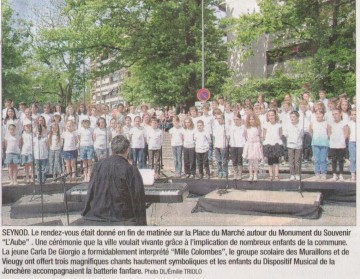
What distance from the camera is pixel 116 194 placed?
266cm

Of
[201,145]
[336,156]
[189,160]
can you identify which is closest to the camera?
[336,156]

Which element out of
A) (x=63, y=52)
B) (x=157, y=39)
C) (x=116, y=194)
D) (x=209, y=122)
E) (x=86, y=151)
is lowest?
(x=116, y=194)

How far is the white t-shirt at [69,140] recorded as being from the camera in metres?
6.02

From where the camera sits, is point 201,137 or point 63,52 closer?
point 201,137

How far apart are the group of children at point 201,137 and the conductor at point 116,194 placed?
264cm

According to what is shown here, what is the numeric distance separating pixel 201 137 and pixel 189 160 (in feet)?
1.17

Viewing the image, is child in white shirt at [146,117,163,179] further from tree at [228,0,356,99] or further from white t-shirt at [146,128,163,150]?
tree at [228,0,356,99]

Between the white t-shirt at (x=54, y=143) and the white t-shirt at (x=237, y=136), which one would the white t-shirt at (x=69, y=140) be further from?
the white t-shirt at (x=237, y=136)

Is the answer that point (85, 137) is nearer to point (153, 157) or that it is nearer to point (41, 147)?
point (41, 147)

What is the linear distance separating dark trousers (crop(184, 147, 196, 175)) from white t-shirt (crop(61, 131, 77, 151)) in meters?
1.46

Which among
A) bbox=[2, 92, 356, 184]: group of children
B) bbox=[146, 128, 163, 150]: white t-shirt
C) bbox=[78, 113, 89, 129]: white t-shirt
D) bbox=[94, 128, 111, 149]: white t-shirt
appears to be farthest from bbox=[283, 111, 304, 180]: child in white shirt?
bbox=[78, 113, 89, 129]: white t-shirt

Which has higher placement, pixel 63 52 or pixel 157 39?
pixel 157 39

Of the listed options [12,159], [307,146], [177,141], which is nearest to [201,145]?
[177,141]

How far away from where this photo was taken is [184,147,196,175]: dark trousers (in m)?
6.07
